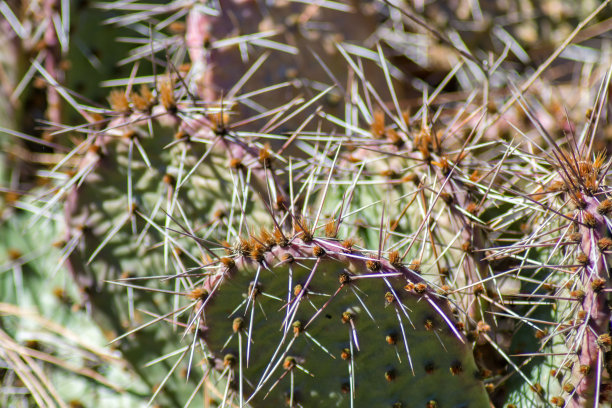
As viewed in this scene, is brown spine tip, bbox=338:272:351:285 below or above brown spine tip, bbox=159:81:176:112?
below

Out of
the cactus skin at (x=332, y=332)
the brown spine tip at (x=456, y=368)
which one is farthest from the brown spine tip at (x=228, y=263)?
the brown spine tip at (x=456, y=368)

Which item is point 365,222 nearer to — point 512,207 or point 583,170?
point 512,207

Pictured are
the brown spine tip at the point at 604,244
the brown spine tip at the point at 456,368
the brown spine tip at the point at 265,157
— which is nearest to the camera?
the brown spine tip at the point at 604,244

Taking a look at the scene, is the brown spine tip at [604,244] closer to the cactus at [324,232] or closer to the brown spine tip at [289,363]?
the cactus at [324,232]

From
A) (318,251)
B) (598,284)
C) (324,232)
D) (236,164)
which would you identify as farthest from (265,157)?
(598,284)

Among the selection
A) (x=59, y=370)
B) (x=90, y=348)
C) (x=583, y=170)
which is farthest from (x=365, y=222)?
(x=59, y=370)

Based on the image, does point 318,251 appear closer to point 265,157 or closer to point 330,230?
point 330,230

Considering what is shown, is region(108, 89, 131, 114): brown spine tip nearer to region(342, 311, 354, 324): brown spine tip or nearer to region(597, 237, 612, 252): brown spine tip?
region(342, 311, 354, 324): brown spine tip

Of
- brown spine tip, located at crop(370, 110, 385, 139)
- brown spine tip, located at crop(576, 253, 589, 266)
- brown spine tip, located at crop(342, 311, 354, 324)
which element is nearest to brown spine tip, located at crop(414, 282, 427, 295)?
brown spine tip, located at crop(342, 311, 354, 324)
